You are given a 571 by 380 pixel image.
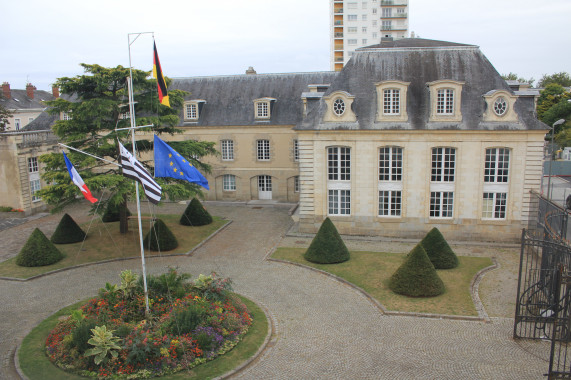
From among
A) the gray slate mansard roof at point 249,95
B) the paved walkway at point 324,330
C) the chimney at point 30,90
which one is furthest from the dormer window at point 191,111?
the chimney at point 30,90

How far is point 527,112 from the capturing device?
25.8 m

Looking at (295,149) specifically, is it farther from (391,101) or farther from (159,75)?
(159,75)

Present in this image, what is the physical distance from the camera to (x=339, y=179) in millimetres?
27547

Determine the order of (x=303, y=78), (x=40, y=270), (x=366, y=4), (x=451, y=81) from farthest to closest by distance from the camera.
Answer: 1. (x=366, y=4)
2. (x=303, y=78)
3. (x=451, y=81)
4. (x=40, y=270)

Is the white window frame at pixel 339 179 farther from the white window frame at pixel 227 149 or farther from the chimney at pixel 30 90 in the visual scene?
the chimney at pixel 30 90

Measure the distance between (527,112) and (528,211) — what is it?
5.69m

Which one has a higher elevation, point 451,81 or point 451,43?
point 451,43

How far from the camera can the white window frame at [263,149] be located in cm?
3806

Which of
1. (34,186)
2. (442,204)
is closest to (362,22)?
(442,204)

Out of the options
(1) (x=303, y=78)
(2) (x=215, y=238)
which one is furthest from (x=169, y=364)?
(1) (x=303, y=78)

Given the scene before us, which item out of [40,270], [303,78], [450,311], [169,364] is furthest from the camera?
[303,78]

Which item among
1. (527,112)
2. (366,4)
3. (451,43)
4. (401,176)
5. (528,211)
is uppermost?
(366,4)

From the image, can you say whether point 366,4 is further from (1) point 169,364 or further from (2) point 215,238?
(1) point 169,364

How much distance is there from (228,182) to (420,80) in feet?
62.1
